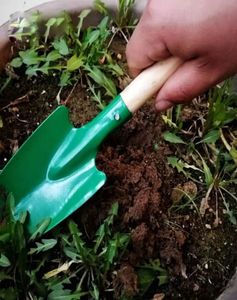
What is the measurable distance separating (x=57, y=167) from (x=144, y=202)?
183 millimetres

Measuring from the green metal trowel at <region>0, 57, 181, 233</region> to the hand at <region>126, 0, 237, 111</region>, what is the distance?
12cm

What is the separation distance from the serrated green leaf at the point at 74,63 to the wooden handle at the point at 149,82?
0.21 m

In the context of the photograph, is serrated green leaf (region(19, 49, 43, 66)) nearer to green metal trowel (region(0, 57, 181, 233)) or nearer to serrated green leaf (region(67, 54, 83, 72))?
serrated green leaf (region(67, 54, 83, 72))

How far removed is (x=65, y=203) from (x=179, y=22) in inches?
16.5

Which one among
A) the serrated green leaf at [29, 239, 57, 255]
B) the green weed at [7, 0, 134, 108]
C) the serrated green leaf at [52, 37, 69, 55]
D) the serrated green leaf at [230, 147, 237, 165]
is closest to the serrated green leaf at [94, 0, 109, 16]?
the green weed at [7, 0, 134, 108]

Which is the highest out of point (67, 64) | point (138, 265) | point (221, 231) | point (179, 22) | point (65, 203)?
point (179, 22)

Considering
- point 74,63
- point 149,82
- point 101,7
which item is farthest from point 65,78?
point 149,82

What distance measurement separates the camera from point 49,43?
133cm

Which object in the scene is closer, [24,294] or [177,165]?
[24,294]

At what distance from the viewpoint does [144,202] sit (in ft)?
3.75

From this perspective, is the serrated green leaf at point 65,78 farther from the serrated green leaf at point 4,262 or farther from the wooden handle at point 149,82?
the serrated green leaf at point 4,262

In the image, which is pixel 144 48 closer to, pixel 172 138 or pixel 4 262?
pixel 172 138

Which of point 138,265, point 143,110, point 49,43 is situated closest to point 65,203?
point 138,265

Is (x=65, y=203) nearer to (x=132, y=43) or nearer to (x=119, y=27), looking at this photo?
(x=132, y=43)
